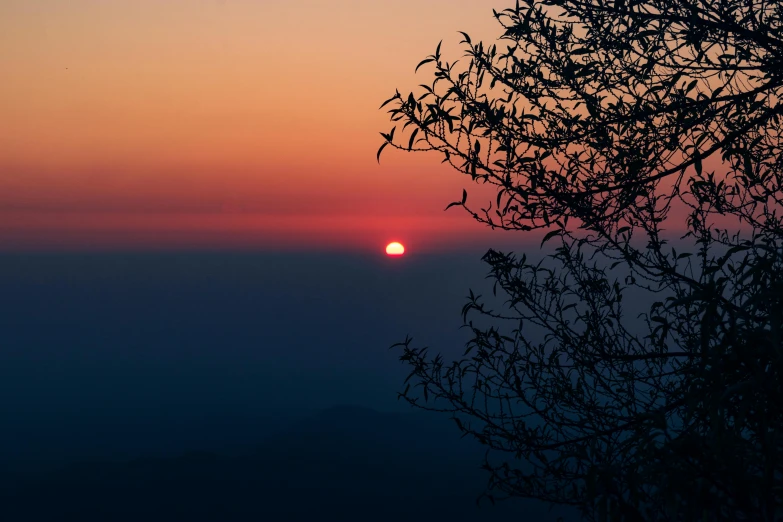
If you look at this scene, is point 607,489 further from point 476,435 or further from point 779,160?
point 779,160

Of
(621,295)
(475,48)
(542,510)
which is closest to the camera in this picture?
(475,48)

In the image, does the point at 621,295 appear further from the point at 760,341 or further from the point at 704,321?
the point at 704,321

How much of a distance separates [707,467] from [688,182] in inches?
178

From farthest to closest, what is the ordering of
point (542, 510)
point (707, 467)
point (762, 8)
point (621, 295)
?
point (542, 510) → point (621, 295) → point (762, 8) → point (707, 467)

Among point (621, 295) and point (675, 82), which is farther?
point (621, 295)

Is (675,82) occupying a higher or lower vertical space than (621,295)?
higher

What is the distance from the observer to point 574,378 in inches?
320

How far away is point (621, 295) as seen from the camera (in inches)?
318

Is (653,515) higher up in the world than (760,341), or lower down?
lower down

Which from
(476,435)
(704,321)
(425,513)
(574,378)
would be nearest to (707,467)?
(704,321)

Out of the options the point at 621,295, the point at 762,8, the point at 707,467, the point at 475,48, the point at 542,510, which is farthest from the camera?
the point at 542,510

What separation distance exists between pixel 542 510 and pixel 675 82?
648ft

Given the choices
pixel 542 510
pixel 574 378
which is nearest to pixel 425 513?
pixel 542 510

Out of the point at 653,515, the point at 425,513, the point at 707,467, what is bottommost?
the point at 425,513
